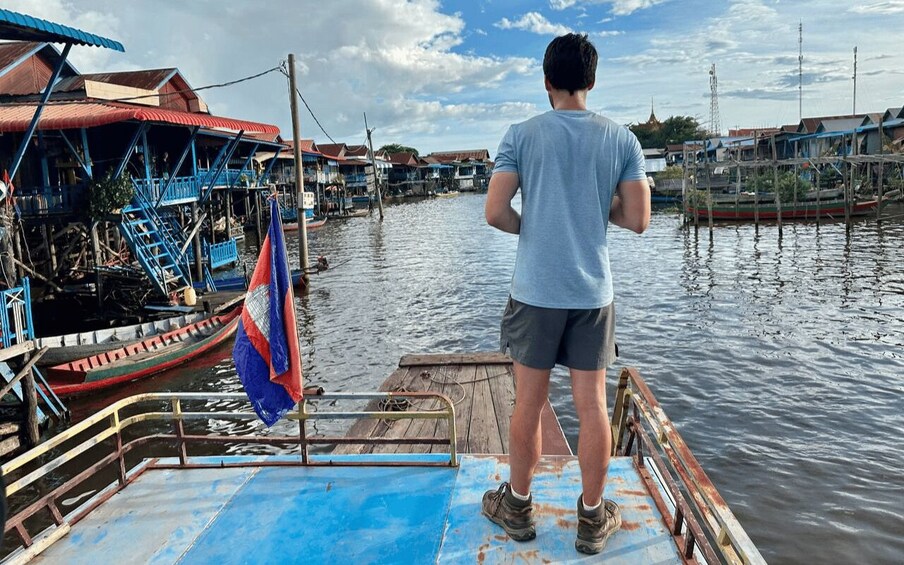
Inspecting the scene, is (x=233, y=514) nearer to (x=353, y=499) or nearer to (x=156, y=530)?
(x=156, y=530)

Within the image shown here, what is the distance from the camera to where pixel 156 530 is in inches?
140

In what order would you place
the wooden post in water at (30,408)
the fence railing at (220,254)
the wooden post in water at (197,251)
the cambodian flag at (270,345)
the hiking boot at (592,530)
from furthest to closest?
the fence railing at (220,254)
the wooden post in water at (197,251)
the wooden post in water at (30,408)
the cambodian flag at (270,345)
the hiking boot at (592,530)

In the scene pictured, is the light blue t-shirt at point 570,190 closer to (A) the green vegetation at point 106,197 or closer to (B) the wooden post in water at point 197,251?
(A) the green vegetation at point 106,197

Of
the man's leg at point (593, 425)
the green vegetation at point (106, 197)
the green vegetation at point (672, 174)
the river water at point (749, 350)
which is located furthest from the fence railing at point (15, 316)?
the green vegetation at point (672, 174)

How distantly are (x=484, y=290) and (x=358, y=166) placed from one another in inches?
2054

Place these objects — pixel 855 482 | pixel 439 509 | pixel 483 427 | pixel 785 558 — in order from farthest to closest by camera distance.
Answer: pixel 855 482 → pixel 483 427 → pixel 785 558 → pixel 439 509

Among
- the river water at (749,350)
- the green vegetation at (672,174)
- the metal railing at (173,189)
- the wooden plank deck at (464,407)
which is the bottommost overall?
the river water at (749,350)

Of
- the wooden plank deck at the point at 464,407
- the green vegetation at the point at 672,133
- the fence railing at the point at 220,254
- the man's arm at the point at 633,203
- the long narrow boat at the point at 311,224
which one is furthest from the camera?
the green vegetation at the point at 672,133

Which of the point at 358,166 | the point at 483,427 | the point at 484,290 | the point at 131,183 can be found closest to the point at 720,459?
the point at 483,427

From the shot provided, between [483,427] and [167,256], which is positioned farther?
[167,256]

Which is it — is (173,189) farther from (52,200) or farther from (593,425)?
(593,425)

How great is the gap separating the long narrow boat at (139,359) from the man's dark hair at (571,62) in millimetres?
10974

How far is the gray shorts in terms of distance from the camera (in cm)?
286

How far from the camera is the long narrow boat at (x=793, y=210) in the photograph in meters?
→ 33.1
